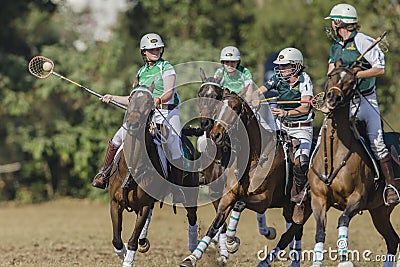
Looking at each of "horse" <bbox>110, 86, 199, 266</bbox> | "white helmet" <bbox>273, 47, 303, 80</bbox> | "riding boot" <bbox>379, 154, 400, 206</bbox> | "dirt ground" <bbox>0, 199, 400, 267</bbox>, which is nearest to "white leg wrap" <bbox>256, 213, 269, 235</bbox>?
"dirt ground" <bbox>0, 199, 400, 267</bbox>

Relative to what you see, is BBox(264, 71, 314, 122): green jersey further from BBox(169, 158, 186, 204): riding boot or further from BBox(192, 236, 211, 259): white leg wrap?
BBox(192, 236, 211, 259): white leg wrap

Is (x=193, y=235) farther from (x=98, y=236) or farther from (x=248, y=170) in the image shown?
(x=98, y=236)

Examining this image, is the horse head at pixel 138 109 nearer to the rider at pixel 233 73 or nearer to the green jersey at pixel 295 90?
the rider at pixel 233 73

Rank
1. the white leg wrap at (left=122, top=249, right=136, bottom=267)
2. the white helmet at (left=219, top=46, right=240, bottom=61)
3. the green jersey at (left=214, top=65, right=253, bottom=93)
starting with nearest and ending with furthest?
the white leg wrap at (left=122, top=249, right=136, bottom=267)
the green jersey at (left=214, top=65, right=253, bottom=93)
the white helmet at (left=219, top=46, right=240, bottom=61)

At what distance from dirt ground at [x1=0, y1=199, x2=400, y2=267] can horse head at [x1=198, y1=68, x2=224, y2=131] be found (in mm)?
2664

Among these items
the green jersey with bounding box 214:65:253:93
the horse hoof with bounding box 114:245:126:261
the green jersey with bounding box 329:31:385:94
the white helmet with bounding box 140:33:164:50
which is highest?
the white helmet with bounding box 140:33:164:50

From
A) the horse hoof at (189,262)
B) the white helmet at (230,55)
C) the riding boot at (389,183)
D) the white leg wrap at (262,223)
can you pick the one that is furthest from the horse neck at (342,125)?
the white leg wrap at (262,223)

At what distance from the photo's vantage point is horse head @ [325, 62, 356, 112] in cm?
1043

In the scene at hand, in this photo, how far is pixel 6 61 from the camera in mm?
27438

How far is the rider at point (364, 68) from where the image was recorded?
431 inches

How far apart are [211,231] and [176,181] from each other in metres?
1.63

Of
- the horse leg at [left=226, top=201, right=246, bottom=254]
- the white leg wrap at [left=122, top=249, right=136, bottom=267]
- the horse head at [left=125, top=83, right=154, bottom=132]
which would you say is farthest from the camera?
the horse leg at [left=226, top=201, right=246, bottom=254]

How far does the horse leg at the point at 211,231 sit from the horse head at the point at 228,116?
1005 mm

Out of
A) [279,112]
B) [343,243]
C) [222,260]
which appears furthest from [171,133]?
[343,243]
